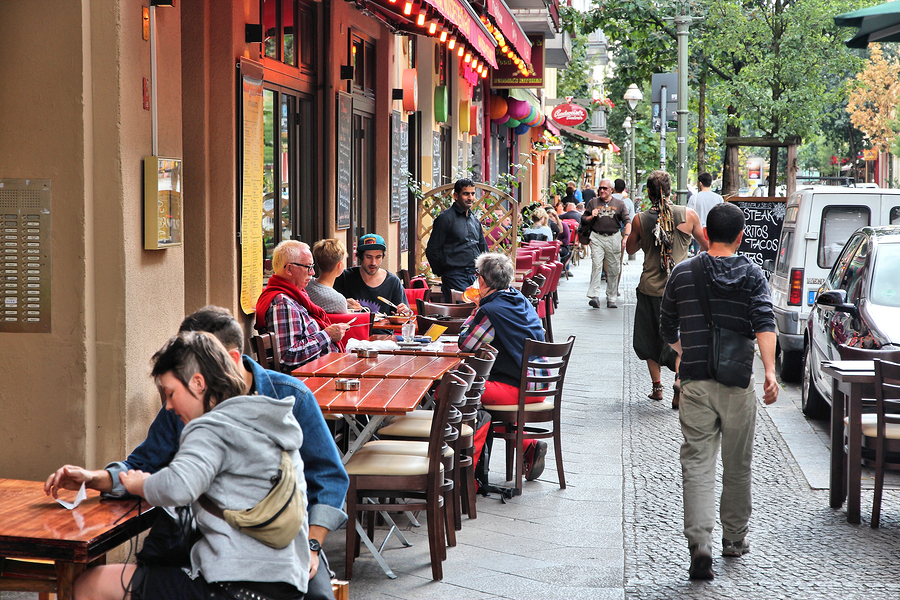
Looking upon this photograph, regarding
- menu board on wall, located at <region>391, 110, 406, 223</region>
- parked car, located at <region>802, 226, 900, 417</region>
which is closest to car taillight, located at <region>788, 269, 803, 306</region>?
parked car, located at <region>802, 226, 900, 417</region>

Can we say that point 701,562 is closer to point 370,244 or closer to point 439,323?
point 439,323

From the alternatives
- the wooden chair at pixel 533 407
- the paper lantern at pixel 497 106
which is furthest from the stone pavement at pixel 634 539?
the paper lantern at pixel 497 106

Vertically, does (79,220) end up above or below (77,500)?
above

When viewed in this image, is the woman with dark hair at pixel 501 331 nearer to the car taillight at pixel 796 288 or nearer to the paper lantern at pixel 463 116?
A: the car taillight at pixel 796 288

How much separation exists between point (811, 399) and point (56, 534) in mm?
7331

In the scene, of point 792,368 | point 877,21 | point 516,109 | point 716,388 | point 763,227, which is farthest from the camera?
point 516,109

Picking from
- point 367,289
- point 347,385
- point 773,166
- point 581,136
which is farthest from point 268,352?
point 581,136

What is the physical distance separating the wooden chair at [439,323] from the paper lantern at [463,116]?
972cm

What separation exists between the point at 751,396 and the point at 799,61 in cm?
1852

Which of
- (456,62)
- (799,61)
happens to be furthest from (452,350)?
(799,61)

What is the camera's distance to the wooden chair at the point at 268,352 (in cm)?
597

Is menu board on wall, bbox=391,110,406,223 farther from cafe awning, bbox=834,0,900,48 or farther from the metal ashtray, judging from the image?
the metal ashtray

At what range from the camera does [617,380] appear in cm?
1069

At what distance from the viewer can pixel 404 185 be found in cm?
1343
